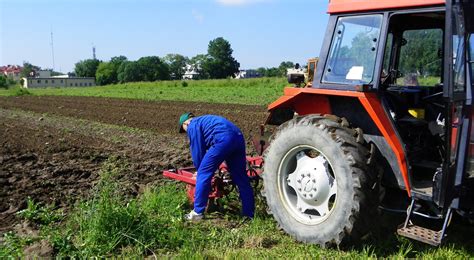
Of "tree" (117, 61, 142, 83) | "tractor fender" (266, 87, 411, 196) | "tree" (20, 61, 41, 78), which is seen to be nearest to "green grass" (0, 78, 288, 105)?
"tractor fender" (266, 87, 411, 196)

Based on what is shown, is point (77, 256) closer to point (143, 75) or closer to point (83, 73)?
point (143, 75)

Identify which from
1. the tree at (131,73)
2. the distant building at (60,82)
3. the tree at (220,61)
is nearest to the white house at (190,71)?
the tree at (220,61)

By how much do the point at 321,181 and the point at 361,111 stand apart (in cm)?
70

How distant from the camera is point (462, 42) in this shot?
11.1 ft

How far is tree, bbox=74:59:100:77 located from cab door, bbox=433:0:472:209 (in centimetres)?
11726

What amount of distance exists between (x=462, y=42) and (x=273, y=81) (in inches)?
1302

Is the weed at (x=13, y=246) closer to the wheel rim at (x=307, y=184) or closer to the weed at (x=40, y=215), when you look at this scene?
the weed at (x=40, y=215)

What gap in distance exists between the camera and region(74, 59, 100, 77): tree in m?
115

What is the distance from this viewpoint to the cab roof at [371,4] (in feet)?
11.6

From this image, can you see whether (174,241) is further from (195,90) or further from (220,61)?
(220,61)

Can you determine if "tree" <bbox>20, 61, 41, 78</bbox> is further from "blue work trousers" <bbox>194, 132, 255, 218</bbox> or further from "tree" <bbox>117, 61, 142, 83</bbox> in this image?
"blue work trousers" <bbox>194, 132, 255, 218</bbox>

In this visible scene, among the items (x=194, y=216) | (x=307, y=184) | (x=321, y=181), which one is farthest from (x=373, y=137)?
(x=194, y=216)

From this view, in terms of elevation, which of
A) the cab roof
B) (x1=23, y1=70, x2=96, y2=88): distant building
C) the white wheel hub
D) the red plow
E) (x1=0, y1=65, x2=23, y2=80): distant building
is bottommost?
(x1=23, y1=70, x2=96, y2=88): distant building

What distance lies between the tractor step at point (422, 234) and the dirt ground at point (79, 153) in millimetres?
3803
